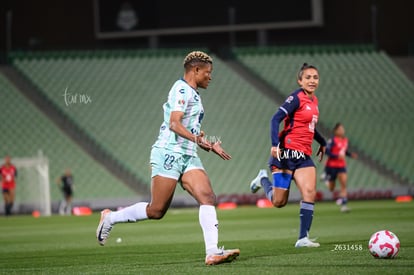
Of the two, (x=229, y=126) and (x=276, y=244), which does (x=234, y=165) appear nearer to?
(x=229, y=126)

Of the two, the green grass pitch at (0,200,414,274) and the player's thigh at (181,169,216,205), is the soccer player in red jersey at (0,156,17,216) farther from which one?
the player's thigh at (181,169,216,205)

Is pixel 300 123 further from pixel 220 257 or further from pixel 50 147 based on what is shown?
pixel 50 147

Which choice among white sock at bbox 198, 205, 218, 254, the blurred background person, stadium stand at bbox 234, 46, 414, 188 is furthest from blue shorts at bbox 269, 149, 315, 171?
stadium stand at bbox 234, 46, 414, 188

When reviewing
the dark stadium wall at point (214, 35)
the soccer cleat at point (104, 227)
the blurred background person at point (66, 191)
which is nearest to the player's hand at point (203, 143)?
the soccer cleat at point (104, 227)

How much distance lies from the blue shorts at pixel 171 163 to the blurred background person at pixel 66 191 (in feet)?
67.8

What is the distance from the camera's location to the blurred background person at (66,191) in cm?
3080

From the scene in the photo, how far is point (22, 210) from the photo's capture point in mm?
32250

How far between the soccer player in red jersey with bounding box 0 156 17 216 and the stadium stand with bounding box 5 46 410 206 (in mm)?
4487

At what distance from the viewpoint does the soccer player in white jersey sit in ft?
33.5

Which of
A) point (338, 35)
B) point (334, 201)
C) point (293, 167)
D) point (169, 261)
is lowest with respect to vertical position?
point (334, 201)

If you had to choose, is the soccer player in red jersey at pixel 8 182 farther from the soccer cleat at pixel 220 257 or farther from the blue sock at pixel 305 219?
the soccer cleat at pixel 220 257

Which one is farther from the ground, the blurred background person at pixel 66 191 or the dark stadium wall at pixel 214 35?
the dark stadium wall at pixel 214 35

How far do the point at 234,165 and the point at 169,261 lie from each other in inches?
896

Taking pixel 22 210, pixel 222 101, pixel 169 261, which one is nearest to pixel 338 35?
pixel 222 101
